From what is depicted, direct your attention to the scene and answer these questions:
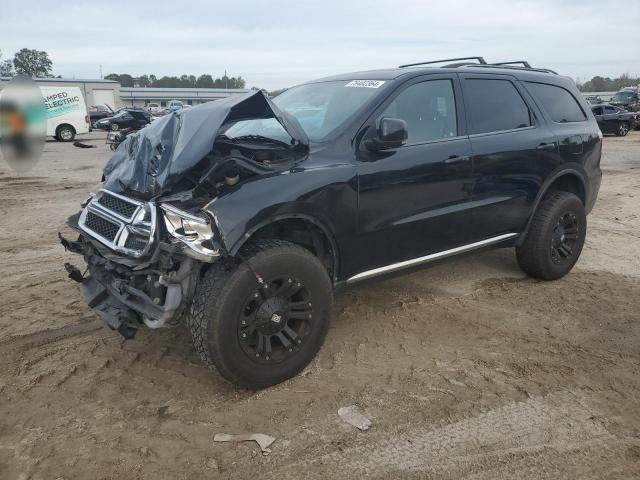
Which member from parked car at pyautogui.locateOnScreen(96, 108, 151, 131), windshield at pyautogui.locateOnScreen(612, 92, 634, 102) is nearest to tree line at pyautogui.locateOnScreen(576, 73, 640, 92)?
windshield at pyautogui.locateOnScreen(612, 92, 634, 102)

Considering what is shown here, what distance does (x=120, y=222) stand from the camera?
309 cm

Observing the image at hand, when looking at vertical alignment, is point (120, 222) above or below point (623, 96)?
below

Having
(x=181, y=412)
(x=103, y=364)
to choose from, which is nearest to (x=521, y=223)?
(x=181, y=412)

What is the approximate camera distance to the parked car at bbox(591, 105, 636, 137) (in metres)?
24.5

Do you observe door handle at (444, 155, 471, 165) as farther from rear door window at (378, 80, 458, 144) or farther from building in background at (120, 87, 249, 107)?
building in background at (120, 87, 249, 107)

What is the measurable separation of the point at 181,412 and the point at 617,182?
10.7m

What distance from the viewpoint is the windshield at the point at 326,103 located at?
3.64 meters

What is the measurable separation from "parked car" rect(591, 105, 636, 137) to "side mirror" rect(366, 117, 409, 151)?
2482 cm

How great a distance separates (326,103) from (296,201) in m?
1.22

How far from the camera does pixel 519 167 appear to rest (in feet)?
14.3

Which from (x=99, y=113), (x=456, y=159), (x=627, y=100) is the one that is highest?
(x=627, y=100)

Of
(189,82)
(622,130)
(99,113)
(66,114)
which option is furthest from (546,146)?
(189,82)

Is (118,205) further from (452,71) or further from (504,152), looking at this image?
(504,152)

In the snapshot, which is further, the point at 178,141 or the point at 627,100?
the point at 627,100
